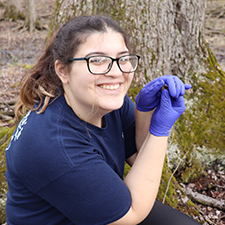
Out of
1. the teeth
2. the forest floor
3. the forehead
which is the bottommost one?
the forest floor

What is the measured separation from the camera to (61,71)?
4.62 ft

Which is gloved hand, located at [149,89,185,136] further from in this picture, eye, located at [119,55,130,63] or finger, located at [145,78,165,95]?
eye, located at [119,55,130,63]

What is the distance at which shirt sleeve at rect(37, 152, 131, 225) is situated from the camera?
3.94 feet

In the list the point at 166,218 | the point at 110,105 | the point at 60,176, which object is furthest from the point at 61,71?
the point at 166,218

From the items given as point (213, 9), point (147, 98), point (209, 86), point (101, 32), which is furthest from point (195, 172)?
point (213, 9)

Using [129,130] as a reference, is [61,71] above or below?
above

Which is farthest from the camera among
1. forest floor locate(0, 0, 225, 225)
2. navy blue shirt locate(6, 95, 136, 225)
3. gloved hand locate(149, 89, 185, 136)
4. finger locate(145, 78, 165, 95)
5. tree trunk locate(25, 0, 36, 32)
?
tree trunk locate(25, 0, 36, 32)

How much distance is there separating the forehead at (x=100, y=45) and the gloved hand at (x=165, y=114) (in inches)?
18.5

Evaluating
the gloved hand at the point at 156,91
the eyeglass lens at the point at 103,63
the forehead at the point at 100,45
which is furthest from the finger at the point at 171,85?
the forehead at the point at 100,45

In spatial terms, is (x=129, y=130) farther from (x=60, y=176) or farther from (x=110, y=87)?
(x=60, y=176)

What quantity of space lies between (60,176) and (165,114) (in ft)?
2.49

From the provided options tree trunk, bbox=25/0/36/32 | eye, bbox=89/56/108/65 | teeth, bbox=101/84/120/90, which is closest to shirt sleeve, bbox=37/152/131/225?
teeth, bbox=101/84/120/90

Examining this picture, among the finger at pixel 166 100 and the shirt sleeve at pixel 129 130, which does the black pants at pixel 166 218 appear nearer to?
the shirt sleeve at pixel 129 130

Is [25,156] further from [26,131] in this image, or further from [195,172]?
[195,172]
